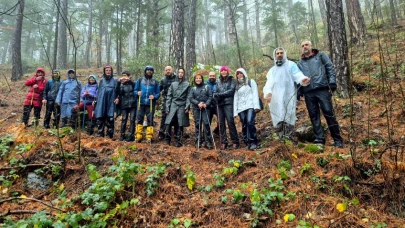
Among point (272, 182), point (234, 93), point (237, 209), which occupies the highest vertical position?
point (234, 93)

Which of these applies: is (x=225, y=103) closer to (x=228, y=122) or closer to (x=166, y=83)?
(x=228, y=122)

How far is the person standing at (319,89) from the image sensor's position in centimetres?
482

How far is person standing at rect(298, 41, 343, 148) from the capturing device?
15.8 feet

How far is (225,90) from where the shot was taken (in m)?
6.11

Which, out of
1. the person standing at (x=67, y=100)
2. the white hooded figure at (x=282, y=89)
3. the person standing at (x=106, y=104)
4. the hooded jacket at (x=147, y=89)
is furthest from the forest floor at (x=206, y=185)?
the person standing at (x=67, y=100)

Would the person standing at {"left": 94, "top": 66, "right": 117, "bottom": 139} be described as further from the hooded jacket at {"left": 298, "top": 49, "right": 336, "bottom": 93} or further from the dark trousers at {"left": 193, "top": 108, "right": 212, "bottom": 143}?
the hooded jacket at {"left": 298, "top": 49, "right": 336, "bottom": 93}

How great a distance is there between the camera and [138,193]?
363 cm

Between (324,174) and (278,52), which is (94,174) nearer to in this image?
(324,174)

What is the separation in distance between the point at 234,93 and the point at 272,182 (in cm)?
282

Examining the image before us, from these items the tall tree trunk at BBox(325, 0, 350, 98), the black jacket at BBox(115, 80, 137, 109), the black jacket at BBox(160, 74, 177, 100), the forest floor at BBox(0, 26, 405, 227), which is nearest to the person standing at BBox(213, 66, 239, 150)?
the forest floor at BBox(0, 26, 405, 227)

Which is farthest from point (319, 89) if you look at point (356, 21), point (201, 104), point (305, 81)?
point (356, 21)

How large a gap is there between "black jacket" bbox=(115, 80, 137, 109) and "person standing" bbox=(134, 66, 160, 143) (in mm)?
148

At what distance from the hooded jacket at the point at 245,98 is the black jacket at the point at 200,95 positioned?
2.17ft

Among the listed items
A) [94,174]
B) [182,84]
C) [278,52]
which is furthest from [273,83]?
[94,174]
